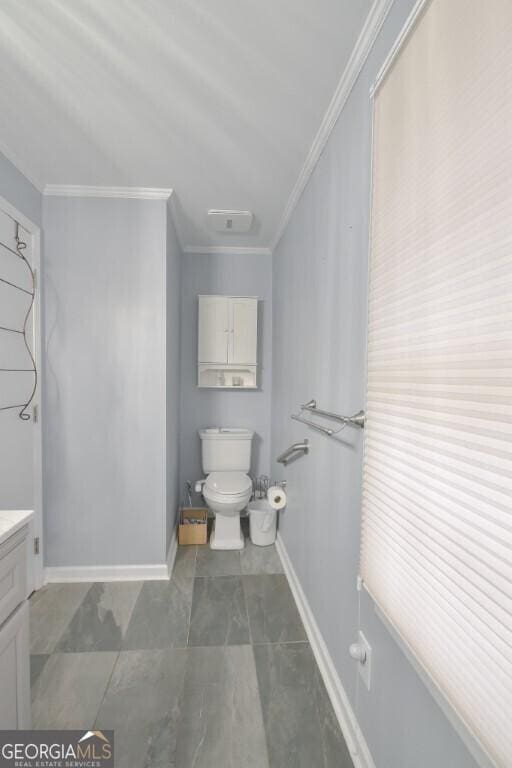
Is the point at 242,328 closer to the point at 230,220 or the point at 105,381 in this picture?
the point at 230,220

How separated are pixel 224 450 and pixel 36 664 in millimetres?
1720

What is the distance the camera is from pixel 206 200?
2346 mm

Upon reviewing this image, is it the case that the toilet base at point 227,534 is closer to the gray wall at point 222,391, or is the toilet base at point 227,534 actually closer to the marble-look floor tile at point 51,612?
the gray wall at point 222,391

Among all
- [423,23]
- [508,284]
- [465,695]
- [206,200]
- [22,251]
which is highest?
[206,200]

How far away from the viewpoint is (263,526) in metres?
2.75

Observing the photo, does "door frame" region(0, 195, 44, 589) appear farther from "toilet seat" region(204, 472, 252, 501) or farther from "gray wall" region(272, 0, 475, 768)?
"gray wall" region(272, 0, 475, 768)

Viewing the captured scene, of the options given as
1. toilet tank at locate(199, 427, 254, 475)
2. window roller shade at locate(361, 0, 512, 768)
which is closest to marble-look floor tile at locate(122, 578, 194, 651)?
toilet tank at locate(199, 427, 254, 475)

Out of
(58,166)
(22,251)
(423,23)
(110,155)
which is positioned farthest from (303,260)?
(22,251)

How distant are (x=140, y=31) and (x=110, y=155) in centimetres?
77

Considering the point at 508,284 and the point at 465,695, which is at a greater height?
the point at 508,284

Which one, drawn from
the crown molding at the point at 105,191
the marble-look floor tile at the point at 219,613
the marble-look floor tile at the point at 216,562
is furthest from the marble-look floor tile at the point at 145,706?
the crown molding at the point at 105,191

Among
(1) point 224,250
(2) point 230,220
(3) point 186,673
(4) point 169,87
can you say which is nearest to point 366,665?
(3) point 186,673

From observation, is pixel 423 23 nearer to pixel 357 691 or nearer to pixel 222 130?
pixel 222 130

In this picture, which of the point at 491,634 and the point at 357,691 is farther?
the point at 357,691
